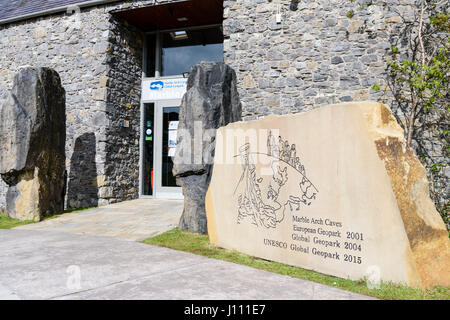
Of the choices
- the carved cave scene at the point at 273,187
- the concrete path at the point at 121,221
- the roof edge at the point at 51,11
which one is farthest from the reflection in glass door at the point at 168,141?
the carved cave scene at the point at 273,187

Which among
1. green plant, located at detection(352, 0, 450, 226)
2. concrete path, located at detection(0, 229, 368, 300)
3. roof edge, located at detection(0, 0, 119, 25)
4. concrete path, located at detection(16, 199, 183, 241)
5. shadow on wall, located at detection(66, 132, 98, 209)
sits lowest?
concrete path, located at detection(16, 199, 183, 241)

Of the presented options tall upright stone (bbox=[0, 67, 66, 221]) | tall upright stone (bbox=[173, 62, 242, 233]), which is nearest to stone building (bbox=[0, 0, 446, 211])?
tall upright stone (bbox=[0, 67, 66, 221])

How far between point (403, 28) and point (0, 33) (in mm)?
10126

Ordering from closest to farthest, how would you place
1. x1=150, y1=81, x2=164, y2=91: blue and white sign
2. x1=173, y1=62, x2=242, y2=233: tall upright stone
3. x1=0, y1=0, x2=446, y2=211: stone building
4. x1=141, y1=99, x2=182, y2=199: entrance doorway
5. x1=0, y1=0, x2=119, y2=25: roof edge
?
x1=173, y1=62, x2=242, y2=233: tall upright stone
x1=0, y1=0, x2=446, y2=211: stone building
x1=0, y1=0, x2=119, y2=25: roof edge
x1=141, y1=99, x2=182, y2=199: entrance doorway
x1=150, y1=81, x2=164, y2=91: blue and white sign

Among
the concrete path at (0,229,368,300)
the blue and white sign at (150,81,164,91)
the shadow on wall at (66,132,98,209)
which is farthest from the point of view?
the blue and white sign at (150,81,164,91)

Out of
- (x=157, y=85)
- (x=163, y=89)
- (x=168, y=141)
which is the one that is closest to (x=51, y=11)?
(x=157, y=85)

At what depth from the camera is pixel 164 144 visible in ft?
31.3

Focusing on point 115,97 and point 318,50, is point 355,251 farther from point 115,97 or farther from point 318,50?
point 115,97

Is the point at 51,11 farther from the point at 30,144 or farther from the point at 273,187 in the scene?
the point at 273,187

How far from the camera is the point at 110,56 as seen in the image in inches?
346

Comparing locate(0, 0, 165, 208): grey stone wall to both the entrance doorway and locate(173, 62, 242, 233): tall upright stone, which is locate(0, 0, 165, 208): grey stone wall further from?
locate(173, 62, 242, 233): tall upright stone

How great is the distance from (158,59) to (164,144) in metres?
2.30

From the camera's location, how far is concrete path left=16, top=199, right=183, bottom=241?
538 centimetres

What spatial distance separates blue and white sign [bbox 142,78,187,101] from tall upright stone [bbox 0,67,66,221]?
3068 millimetres
